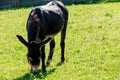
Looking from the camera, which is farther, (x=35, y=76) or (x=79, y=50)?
(x=79, y=50)

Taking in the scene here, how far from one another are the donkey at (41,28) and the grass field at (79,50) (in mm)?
603

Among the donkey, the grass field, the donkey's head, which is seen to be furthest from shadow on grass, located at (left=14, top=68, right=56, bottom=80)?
the donkey's head

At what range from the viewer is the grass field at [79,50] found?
400 inches

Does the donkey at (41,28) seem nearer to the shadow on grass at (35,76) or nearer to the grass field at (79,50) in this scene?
the shadow on grass at (35,76)

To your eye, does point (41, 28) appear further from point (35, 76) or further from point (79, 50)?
point (79, 50)

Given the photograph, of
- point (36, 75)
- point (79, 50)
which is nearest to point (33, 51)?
point (36, 75)

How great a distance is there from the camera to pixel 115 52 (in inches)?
474

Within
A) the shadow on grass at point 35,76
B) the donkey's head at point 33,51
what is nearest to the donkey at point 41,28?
the donkey's head at point 33,51

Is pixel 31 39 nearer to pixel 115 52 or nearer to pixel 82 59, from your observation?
pixel 82 59

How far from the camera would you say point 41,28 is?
9.86 metres

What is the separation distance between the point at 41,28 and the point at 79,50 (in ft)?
9.99

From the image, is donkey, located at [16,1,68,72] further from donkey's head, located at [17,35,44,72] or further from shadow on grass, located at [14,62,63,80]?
shadow on grass, located at [14,62,63,80]

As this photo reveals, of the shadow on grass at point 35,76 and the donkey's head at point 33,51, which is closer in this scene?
the donkey's head at point 33,51

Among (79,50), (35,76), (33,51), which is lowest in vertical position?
(79,50)
